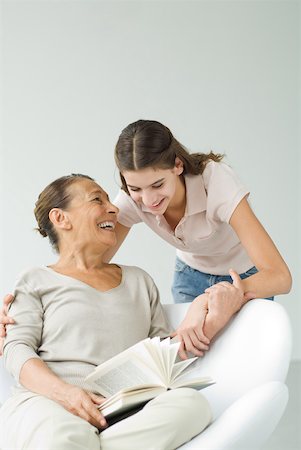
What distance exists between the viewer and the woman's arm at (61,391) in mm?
1617

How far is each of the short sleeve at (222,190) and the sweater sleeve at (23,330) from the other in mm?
568

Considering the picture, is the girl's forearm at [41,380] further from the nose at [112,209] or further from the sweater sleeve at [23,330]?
the nose at [112,209]

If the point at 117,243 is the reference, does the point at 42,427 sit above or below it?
below

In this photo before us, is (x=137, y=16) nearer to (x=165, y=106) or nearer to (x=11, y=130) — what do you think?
(x=165, y=106)

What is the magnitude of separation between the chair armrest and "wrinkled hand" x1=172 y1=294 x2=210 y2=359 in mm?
373

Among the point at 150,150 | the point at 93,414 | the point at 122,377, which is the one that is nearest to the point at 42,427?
the point at 93,414

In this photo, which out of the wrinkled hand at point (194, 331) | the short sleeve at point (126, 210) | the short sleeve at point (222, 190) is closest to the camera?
the wrinkled hand at point (194, 331)

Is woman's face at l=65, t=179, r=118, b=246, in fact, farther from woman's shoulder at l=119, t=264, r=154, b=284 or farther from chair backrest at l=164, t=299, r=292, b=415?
chair backrest at l=164, t=299, r=292, b=415

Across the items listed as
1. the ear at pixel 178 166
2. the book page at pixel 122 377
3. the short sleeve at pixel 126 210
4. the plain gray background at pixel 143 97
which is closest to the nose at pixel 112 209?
the short sleeve at pixel 126 210

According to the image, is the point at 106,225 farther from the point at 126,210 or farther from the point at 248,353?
the point at 248,353

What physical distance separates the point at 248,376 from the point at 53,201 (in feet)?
2.48

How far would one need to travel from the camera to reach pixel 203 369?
6.56 ft

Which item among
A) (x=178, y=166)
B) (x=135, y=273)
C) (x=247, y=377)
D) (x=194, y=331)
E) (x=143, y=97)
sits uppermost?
(x=143, y=97)

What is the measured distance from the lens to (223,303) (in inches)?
75.3
